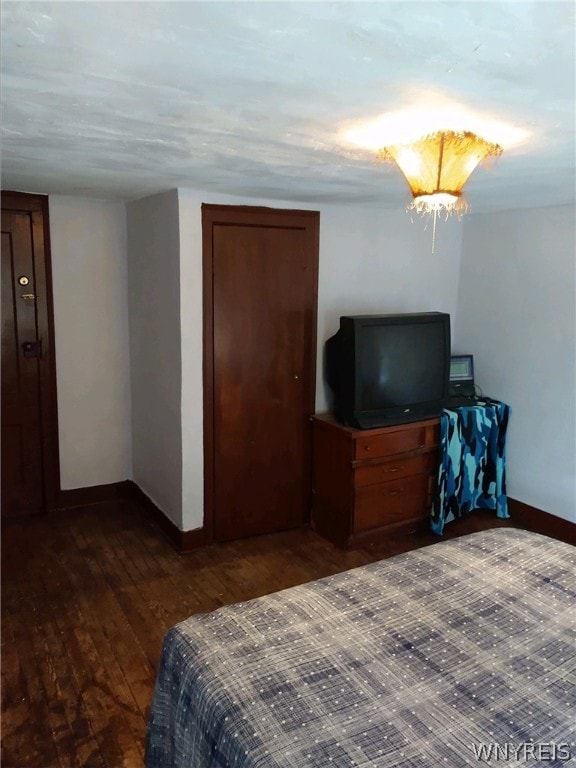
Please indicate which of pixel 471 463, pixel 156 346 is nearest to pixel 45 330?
pixel 156 346

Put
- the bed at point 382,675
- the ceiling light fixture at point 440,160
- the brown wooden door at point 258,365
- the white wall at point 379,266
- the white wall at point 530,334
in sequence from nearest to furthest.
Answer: the bed at point 382,675
the ceiling light fixture at point 440,160
the brown wooden door at point 258,365
the white wall at point 530,334
the white wall at point 379,266

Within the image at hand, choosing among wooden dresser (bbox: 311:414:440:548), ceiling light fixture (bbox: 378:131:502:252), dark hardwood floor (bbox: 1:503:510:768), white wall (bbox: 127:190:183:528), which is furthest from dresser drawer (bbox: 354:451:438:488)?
ceiling light fixture (bbox: 378:131:502:252)

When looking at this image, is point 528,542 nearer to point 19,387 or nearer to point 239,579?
point 239,579

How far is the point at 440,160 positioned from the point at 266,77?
2.30ft

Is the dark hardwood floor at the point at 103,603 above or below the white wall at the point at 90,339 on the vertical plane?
below

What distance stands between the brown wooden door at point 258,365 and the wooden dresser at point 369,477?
0.59 ft

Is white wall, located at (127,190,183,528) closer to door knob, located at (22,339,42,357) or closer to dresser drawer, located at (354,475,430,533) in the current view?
door knob, located at (22,339,42,357)

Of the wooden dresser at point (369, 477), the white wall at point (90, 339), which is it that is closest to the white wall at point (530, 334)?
the wooden dresser at point (369, 477)

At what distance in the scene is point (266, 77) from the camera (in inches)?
52.9

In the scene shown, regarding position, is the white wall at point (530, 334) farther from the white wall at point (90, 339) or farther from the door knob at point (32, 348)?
the door knob at point (32, 348)

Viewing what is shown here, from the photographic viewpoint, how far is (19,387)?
3.80 m

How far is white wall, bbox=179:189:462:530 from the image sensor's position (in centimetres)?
327

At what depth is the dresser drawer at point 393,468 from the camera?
139 inches

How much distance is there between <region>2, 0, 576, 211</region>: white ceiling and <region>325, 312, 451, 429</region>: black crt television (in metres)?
1.21
